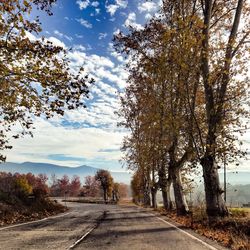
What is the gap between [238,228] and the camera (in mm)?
11477

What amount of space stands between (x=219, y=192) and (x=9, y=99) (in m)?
9.83

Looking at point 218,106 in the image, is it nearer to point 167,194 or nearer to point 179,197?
point 179,197

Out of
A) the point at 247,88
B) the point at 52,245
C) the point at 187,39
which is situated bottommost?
the point at 52,245

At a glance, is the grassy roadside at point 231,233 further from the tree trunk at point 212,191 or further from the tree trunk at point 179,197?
the tree trunk at point 179,197

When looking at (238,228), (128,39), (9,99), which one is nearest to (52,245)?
(9,99)

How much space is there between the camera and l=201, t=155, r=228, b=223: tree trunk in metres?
14.2

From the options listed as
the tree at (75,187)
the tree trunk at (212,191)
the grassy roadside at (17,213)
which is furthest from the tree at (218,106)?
the tree at (75,187)

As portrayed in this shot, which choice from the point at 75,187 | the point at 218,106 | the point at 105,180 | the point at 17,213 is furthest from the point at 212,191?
the point at 75,187

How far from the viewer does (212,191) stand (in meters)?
14.7

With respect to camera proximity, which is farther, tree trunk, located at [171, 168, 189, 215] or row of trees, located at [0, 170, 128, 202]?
row of trees, located at [0, 170, 128, 202]

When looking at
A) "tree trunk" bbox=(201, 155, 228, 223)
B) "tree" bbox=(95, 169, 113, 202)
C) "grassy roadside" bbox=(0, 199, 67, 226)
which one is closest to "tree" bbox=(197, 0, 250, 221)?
"tree trunk" bbox=(201, 155, 228, 223)

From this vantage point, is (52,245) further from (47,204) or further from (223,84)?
(47,204)

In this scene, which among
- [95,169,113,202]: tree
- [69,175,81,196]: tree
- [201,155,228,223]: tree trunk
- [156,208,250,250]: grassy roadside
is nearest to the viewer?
[156,208,250,250]: grassy roadside

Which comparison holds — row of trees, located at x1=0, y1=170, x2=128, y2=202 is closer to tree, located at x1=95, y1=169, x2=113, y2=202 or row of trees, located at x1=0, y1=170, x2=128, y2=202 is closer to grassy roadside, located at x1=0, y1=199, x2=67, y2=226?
tree, located at x1=95, y1=169, x2=113, y2=202
